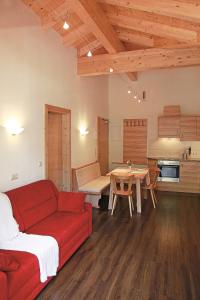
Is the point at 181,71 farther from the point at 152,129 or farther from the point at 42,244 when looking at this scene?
the point at 42,244

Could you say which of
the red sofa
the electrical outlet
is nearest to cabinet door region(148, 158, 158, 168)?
the red sofa

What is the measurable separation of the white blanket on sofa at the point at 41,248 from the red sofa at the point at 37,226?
7 centimetres

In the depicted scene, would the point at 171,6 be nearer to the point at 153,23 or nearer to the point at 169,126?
the point at 153,23

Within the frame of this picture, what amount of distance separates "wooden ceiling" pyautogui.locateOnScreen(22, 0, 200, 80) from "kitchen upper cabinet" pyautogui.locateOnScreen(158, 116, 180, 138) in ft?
7.75

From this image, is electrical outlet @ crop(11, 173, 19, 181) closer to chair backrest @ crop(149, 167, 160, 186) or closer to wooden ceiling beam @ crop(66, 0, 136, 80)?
wooden ceiling beam @ crop(66, 0, 136, 80)

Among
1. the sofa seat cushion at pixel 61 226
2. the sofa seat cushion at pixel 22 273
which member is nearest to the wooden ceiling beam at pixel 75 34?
the sofa seat cushion at pixel 61 226

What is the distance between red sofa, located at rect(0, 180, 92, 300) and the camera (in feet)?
6.97

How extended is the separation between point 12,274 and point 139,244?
7.03ft

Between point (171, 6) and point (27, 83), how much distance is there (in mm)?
2353

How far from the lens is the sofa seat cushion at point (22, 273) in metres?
2.05

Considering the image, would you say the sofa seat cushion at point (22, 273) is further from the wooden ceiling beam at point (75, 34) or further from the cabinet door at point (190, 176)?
the cabinet door at point (190, 176)

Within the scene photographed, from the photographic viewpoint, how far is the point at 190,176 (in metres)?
6.75

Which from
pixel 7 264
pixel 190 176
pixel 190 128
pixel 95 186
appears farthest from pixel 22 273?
pixel 190 128

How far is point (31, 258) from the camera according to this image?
236 centimetres
